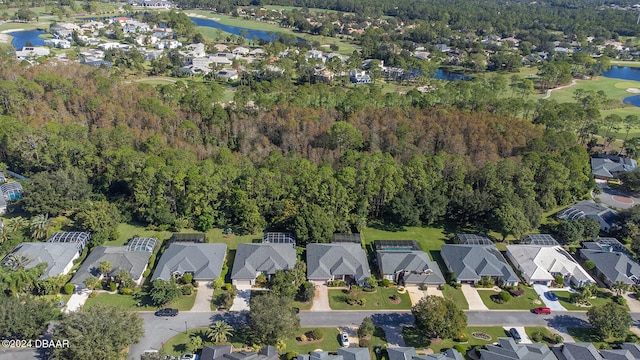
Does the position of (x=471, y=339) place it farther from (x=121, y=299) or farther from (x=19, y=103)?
(x=19, y=103)

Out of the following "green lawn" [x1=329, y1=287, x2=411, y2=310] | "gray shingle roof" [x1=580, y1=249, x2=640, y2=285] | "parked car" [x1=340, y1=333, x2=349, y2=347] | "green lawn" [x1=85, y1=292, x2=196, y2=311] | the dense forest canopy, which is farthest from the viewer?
the dense forest canopy

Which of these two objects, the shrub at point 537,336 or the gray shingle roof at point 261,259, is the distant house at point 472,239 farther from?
the gray shingle roof at point 261,259

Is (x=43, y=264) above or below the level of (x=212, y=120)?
below

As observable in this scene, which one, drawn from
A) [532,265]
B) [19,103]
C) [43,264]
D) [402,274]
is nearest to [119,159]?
[43,264]

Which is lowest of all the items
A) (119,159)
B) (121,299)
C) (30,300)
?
(121,299)

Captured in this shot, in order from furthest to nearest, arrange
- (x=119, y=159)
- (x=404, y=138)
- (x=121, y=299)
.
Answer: (x=404, y=138)
(x=119, y=159)
(x=121, y=299)

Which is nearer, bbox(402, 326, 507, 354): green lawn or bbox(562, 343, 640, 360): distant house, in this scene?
bbox(562, 343, 640, 360): distant house

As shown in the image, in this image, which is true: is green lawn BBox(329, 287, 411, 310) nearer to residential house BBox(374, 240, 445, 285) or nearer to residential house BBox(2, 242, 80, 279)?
residential house BBox(374, 240, 445, 285)

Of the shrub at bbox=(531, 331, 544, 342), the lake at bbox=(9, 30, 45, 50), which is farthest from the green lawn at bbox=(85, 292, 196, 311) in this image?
the lake at bbox=(9, 30, 45, 50)
